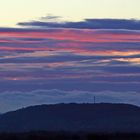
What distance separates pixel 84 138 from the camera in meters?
110

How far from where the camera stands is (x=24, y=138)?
111 meters

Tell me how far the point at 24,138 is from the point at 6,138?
86.3 inches

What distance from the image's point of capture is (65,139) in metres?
111

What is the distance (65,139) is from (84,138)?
2421mm

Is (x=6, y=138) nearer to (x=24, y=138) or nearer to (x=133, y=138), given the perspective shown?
(x=24, y=138)

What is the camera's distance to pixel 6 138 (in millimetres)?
110562

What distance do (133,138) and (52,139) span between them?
955cm

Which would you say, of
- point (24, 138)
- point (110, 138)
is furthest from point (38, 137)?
point (110, 138)

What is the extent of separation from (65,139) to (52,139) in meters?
1.92

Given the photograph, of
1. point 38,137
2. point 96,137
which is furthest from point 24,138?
point 96,137

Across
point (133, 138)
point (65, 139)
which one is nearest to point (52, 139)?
point (65, 139)

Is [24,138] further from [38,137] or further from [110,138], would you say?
[110,138]

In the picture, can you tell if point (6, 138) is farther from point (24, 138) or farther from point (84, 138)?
point (84, 138)

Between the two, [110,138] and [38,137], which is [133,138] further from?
[38,137]
